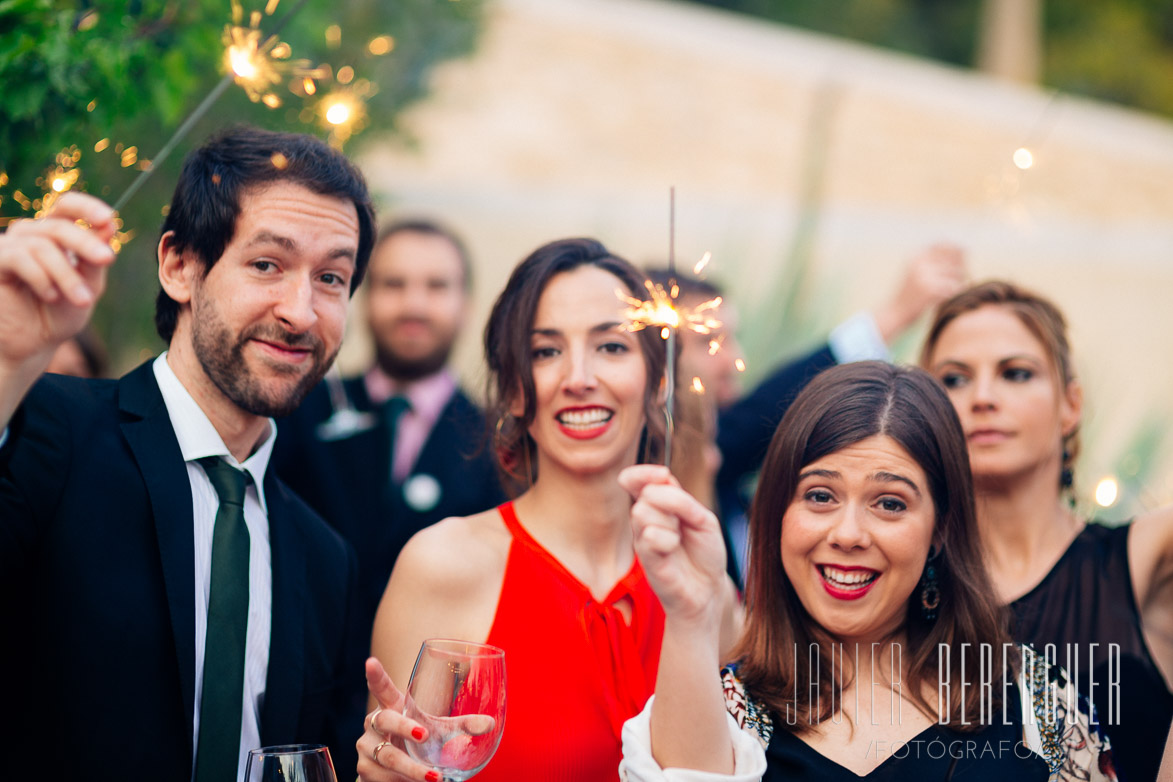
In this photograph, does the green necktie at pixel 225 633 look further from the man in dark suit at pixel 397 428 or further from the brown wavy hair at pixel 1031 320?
the brown wavy hair at pixel 1031 320

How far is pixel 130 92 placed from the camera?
344 centimetres

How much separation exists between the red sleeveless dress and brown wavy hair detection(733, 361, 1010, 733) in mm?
334

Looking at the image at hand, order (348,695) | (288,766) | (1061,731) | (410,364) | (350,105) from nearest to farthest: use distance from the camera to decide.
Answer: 1. (288,766)
2. (1061,731)
3. (348,695)
4. (350,105)
5. (410,364)

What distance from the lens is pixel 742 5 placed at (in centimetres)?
1814

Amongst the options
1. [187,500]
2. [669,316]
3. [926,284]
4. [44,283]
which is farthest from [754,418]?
[44,283]

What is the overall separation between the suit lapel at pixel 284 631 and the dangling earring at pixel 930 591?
167 cm

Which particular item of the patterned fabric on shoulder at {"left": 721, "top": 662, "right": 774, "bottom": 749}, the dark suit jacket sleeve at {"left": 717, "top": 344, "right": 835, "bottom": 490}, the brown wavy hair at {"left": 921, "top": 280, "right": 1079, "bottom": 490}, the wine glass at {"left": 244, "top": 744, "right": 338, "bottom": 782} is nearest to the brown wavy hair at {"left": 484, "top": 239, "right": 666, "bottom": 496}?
the dark suit jacket sleeve at {"left": 717, "top": 344, "right": 835, "bottom": 490}

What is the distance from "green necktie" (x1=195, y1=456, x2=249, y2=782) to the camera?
251 cm

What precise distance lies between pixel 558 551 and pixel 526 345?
63 cm

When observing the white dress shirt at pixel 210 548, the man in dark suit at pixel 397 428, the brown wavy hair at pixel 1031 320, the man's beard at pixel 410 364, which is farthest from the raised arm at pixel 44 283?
the man's beard at pixel 410 364

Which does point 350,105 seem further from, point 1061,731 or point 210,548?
point 1061,731

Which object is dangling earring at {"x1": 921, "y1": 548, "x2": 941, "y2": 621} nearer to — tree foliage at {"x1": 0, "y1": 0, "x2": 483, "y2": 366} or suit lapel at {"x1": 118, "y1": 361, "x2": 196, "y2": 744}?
suit lapel at {"x1": 118, "y1": 361, "x2": 196, "y2": 744}

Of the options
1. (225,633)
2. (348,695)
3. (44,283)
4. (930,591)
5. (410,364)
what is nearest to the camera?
(44,283)

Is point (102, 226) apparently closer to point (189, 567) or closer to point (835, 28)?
point (189, 567)
